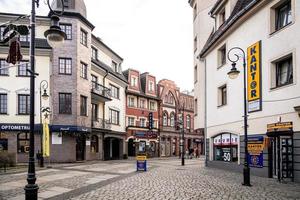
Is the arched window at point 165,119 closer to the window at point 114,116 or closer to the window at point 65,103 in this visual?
the window at point 114,116

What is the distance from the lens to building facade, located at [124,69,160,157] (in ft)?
145

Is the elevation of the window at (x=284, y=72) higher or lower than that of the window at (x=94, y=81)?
lower

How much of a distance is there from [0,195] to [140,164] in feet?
35.4

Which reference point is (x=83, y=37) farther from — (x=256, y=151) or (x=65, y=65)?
(x=256, y=151)

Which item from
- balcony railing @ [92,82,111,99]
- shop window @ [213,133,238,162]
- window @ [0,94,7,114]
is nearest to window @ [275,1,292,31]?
shop window @ [213,133,238,162]

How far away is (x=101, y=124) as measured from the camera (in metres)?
34.4

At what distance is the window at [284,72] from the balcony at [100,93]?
20.1m

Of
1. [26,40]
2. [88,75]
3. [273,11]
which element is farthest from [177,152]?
[273,11]

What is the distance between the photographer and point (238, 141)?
63.2ft

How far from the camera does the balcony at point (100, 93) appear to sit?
106ft

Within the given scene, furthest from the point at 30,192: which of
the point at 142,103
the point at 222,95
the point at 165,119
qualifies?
the point at 165,119

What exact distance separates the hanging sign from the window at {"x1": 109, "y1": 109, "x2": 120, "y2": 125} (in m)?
23.1

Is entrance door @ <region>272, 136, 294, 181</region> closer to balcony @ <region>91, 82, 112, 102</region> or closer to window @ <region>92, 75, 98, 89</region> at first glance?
balcony @ <region>91, 82, 112, 102</region>

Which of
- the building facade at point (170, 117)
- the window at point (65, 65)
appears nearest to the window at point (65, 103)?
the window at point (65, 65)
